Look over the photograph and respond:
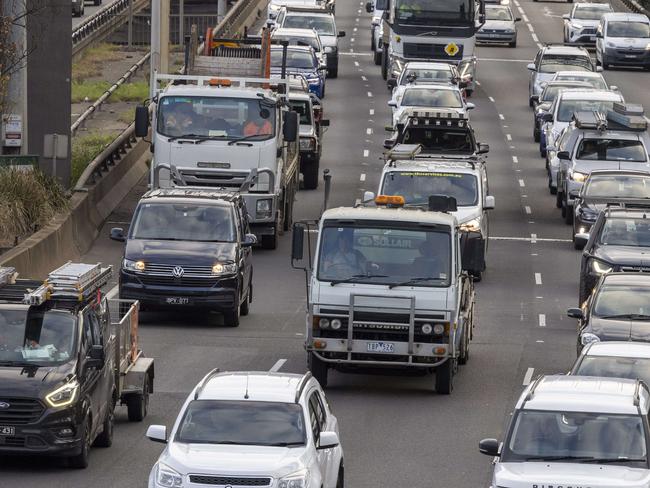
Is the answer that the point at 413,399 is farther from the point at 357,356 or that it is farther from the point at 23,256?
the point at 23,256

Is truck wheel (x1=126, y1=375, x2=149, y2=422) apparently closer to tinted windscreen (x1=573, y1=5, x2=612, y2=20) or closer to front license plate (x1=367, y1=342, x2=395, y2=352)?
front license plate (x1=367, y1=342, x2=395, y2=352)

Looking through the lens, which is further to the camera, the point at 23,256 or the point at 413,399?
the point at 23,256

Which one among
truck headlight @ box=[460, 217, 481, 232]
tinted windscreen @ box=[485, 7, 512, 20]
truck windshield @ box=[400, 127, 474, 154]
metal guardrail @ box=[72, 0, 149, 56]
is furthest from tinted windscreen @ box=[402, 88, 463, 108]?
metal guardrail @ box=[72, 0, 149, 56]

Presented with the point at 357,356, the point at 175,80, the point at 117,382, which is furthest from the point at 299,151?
the point at 117,382

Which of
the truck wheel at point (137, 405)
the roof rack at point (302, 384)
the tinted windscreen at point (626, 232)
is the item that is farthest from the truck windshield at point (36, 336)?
the tinted windscreen at point (626, 232)

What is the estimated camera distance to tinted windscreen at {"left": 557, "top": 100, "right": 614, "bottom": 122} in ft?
152

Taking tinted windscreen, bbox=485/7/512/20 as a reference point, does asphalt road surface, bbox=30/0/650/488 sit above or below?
above

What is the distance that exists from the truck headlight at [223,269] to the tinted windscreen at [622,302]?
6.07 m

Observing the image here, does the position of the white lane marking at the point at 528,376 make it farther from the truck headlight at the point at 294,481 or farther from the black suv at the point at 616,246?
the truck headlight at the point at 294,481

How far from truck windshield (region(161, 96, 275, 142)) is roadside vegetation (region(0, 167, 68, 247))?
230 centimetres

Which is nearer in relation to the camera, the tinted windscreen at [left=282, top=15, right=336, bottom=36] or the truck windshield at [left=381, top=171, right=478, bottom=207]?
the truck windshield at [left=381, top=171, right=478, bottom=207]

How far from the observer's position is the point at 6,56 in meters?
35.0

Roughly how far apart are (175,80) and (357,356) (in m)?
14.3

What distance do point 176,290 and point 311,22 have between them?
4223cm
